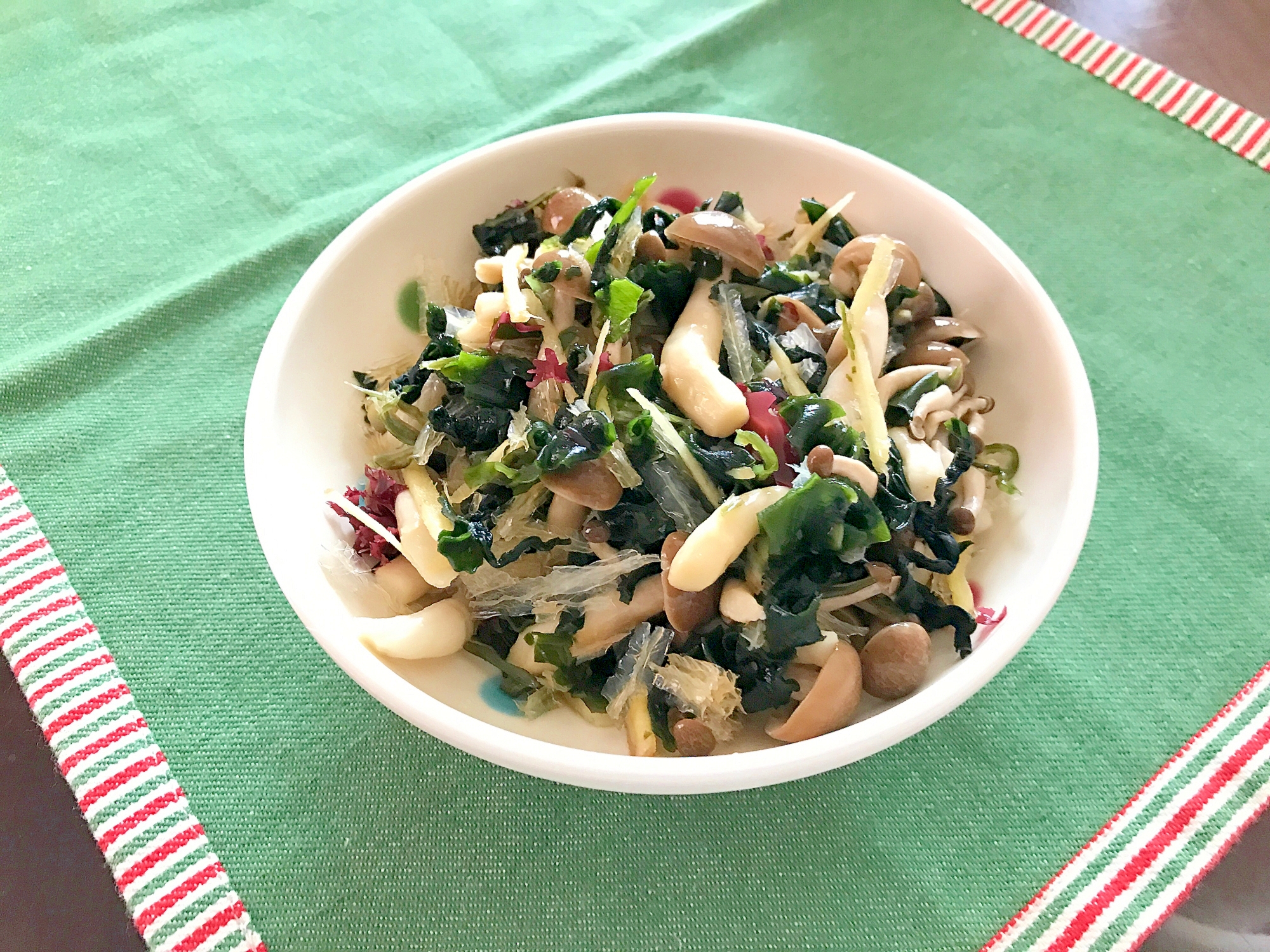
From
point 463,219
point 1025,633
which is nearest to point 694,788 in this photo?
point 1025,633

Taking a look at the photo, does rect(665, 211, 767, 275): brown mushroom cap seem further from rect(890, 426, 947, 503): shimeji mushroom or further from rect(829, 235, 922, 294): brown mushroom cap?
rect(890, 426, 947, 503): shimeji mushroom

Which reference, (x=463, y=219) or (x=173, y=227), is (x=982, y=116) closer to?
(x=463, y=219)

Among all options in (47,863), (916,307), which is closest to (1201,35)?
(916,307)

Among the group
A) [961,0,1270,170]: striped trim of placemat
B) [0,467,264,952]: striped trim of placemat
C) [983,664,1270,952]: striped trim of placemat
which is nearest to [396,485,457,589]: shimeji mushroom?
[0,467,264,952]: striped trim of placemat

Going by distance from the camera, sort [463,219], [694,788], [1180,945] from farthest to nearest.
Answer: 1. [463,219]
2. [1180,945]
3. [694,788]

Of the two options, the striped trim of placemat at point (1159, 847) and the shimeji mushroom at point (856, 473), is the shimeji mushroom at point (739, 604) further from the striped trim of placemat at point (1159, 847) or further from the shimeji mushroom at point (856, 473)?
the striped trim of placemat at point (1159, 847)

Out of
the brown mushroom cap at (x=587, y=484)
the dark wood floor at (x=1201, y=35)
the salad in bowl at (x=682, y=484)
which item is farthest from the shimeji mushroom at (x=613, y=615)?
the dark wood floor at (x=1201, y=35)
